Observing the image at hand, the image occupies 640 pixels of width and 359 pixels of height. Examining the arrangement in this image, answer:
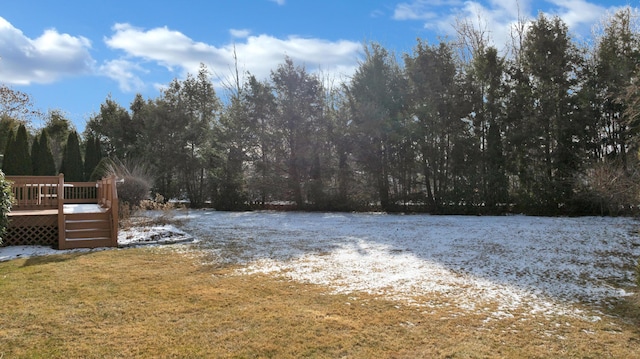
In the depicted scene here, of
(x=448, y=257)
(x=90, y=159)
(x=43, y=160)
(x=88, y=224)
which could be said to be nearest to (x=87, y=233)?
(x=88, y=224)

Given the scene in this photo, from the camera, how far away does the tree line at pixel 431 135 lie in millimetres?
13203

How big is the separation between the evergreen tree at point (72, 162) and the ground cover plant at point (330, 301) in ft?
53.5

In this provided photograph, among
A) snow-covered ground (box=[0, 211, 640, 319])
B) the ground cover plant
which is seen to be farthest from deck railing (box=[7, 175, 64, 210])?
the ground cover plant

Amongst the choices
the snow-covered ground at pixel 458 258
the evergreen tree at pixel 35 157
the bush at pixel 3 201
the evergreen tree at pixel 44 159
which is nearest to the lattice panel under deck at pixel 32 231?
the bush at pixel 3 201

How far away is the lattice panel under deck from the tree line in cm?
911

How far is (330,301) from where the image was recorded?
4.35 m

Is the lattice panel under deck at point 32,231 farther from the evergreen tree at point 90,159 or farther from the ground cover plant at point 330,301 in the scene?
the evergreen tree at point 90,159

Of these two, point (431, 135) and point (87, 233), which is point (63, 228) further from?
point (431, 135)

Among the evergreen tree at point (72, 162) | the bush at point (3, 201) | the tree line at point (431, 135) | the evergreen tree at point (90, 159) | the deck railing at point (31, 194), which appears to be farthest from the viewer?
the evergreen tree at point (90, 159)

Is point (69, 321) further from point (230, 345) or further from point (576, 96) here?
point (576, 96)

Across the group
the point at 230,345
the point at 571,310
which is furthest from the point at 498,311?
the point at 230,345

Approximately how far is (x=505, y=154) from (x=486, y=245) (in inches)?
324

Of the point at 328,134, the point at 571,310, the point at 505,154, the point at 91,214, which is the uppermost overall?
the point at 328,134

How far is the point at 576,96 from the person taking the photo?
13.4m
